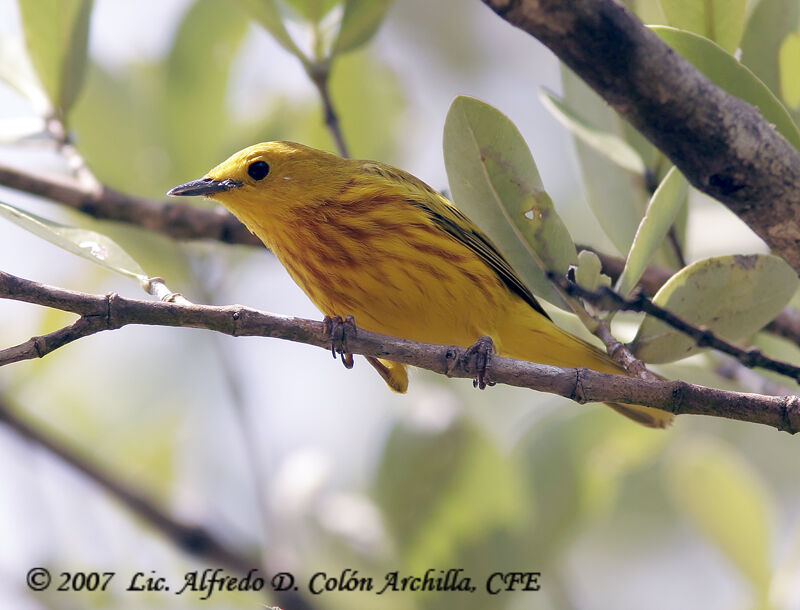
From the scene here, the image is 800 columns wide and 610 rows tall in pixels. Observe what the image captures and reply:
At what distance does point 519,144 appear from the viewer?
101 inches

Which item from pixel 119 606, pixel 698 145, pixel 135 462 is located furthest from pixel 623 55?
pixel 135 462

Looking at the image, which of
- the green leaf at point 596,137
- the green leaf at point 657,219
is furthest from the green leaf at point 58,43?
the green leaf at point 657,219

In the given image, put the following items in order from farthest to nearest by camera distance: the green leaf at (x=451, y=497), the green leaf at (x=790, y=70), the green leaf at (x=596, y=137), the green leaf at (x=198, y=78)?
the green leaf at (x=198, y=78) → the green leaf at (x=451, y=497) → the green leaf at (x=596, y=137) → the green leaf at (x=790, y=70)

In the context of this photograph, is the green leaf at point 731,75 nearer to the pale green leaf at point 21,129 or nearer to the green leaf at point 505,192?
the green leaf at point 505,192

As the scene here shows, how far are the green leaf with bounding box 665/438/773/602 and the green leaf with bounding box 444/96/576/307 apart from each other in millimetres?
1393

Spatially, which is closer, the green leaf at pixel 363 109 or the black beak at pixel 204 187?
the black beak at pixel 204 187

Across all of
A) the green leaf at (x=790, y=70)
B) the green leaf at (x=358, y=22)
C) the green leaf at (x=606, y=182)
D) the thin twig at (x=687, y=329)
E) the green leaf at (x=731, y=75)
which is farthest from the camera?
the green leaf at (x=358, y=22)

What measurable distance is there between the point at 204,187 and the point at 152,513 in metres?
1.35

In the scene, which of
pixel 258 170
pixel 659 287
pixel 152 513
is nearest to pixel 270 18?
pixel 258 170

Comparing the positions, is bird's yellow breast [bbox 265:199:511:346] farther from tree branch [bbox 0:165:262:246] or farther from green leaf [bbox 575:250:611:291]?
green leaf [bbox 575:250:611:291]

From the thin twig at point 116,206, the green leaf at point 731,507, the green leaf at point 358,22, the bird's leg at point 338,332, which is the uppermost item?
the green leaf at point 358,22

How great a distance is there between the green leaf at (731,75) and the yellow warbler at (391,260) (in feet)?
4.07

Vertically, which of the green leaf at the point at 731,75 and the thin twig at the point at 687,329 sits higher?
the green leaf at the point at 731,75

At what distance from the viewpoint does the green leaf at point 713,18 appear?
268 cm
